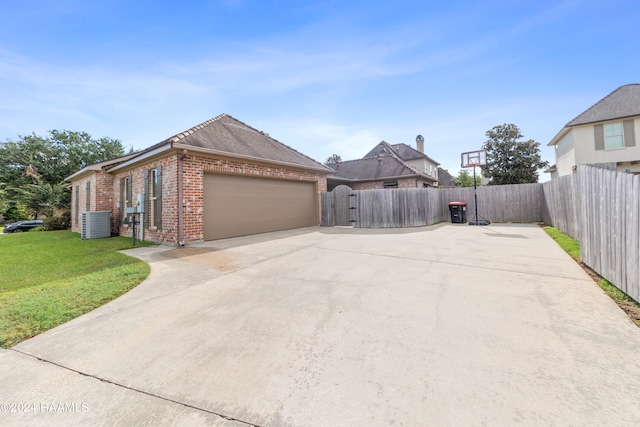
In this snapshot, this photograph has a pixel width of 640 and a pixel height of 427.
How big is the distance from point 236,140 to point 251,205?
2777 mm

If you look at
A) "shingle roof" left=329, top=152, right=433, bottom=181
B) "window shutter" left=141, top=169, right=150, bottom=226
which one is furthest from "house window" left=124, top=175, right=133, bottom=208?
"shingle roof" left=329, top=152, right=433, bottom=181

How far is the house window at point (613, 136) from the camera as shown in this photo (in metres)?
14.2

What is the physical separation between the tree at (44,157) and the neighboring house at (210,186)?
17959 millimetres

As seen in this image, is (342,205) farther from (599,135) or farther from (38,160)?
(38,160)

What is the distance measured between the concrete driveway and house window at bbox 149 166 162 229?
529cm

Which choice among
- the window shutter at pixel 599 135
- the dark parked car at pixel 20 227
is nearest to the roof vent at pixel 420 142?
the window shutter at pixel 599 135

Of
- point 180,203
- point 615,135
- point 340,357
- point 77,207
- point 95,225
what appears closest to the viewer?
point 340,357

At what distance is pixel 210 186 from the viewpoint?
864cm

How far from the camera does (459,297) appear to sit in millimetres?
3381

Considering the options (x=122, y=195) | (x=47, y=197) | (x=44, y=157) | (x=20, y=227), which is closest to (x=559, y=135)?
(x=122, y=195)

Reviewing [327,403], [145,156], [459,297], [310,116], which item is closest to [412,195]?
[310,116]

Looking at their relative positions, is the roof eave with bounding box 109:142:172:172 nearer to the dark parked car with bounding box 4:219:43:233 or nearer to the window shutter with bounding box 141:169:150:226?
the window shutter with bounding box 141:169:150:226

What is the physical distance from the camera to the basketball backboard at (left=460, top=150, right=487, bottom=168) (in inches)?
576

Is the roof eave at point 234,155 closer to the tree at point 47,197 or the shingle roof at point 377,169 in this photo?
the shingle roof at point 377,169
